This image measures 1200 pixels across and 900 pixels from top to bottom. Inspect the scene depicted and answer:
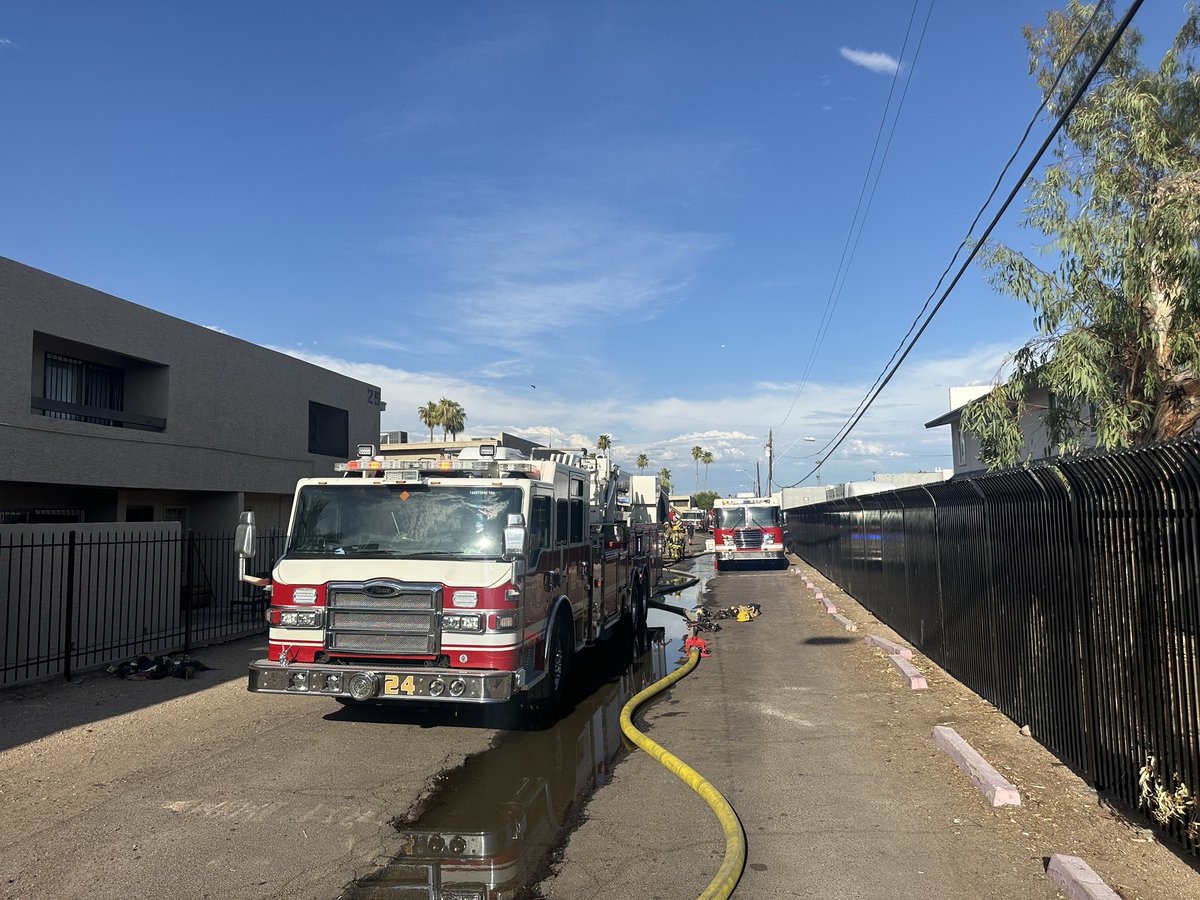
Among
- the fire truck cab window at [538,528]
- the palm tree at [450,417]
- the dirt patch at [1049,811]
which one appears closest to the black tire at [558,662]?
the fire truck cab window at [538,528]

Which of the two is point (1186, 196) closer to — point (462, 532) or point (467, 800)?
point (462, 532)

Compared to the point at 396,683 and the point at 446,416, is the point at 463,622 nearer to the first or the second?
the point at 396,683

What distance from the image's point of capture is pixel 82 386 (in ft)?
52.5

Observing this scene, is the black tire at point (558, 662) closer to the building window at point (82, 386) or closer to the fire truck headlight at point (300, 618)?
the fire truck headlight at point (300, 618)

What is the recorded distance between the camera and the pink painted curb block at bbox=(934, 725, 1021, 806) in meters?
5.50

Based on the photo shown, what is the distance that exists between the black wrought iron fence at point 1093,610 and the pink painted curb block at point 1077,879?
70 cm

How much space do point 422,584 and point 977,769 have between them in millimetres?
4585

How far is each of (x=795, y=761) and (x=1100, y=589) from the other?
2.68 metres

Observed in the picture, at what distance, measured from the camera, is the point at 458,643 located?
6945 millimetres

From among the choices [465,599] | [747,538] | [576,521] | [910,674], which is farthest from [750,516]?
[465,599]

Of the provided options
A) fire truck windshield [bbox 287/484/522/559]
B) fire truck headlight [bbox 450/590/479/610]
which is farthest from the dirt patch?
fire truck windshield [bbox 287/484/522/559]

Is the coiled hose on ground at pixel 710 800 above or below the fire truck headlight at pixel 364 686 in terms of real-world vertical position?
below

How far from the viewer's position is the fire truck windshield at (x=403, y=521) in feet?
24.3

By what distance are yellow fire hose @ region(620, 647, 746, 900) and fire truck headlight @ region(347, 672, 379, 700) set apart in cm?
233
